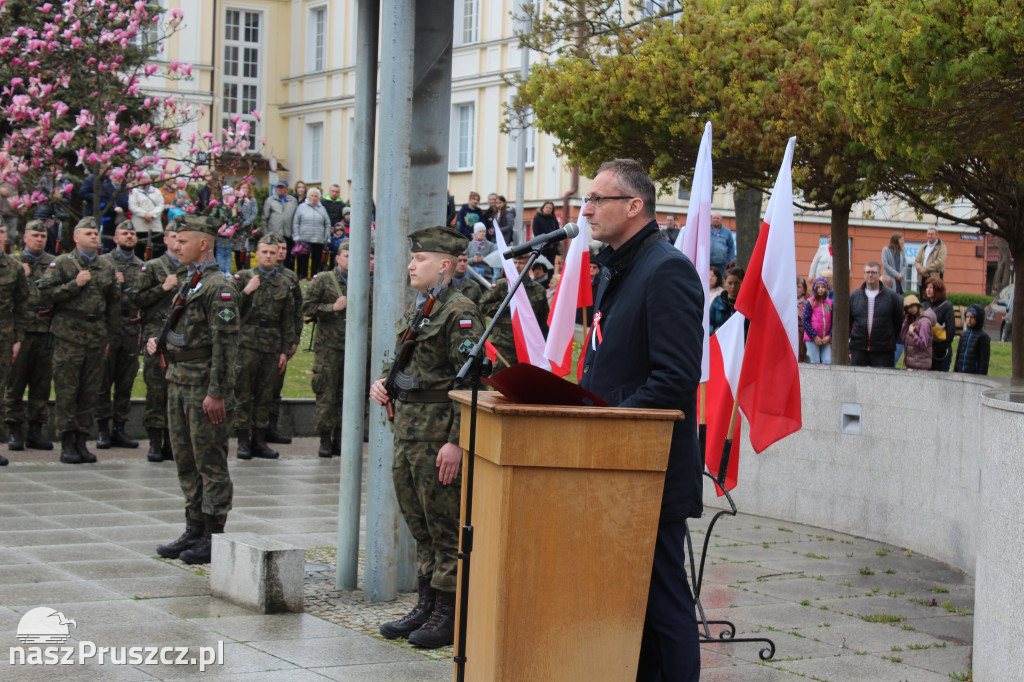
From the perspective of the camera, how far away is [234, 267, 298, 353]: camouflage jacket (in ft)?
48.8

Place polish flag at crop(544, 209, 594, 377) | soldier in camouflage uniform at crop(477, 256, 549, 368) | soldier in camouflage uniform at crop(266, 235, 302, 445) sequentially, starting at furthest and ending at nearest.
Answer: soldier in camouflage uniform at crop(266, 235, 302, 445) → soldier in camouflage uniform at crop(477, 256, 549, 368) → polish flag at crop(544, 209, 594, 377)

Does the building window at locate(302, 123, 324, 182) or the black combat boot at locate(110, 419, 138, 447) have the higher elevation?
the building window at locate(302, 123, 324, 182)

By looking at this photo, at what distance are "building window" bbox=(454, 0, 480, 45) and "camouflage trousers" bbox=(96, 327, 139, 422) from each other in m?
27.2

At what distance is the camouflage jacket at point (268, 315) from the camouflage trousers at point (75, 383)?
5.56 ft

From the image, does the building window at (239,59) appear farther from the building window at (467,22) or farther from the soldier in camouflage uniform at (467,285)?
the soldier in camouflage uniform at (467,285)

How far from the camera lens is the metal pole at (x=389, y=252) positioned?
7.79 meters

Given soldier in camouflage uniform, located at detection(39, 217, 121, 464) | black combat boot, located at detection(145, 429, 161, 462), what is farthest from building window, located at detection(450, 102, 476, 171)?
black combat boot, located at detection(145, 429, 161, 462)

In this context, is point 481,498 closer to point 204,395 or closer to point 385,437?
point 385,437

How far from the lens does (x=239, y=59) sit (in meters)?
49.1

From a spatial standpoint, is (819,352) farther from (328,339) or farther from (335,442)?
(328,339)

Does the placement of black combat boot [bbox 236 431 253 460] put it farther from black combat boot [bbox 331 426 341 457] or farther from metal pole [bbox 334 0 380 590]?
metal pole [bbox 334 0 380 590]

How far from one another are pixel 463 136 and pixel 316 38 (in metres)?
10.7

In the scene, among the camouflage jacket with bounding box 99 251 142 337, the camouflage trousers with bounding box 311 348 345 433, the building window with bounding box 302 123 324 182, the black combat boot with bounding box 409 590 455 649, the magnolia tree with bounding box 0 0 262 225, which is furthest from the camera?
the building window with bounding box 302 123 324 182

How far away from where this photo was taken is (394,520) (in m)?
7.99
